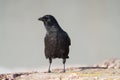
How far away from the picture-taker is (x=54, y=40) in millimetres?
15953

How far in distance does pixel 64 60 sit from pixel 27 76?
1.28 meters

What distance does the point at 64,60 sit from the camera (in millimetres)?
16109

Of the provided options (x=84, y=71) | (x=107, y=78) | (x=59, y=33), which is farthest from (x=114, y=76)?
(x=59, y=33)

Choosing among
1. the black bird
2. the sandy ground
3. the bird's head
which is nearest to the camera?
the sandy ground

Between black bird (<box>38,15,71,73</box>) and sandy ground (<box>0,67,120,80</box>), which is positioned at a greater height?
black bird (<box>38,15,71,73</box>)

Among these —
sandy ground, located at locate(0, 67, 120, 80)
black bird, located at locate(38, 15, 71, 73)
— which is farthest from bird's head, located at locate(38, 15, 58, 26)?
sandy ground, located at locate(0, 67, 120, 80)

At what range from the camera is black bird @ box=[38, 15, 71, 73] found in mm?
15977

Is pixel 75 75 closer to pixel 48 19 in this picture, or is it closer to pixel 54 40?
pixel 54 40

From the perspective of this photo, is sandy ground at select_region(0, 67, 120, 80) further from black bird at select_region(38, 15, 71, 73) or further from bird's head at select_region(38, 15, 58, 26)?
bird's head at select_region(38, 15, 58, 26)

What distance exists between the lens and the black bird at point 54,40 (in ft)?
52.4

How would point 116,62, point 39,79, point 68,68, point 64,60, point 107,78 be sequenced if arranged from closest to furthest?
point 107,78 → point 39,79 → point 64,60 → point 68,68 → point 116,62

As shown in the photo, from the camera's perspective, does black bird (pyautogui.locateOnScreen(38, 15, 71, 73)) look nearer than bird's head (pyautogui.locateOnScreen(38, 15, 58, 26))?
Yes

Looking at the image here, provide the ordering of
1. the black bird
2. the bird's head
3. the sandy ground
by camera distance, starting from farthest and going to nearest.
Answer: the bird's head < the black bird < the sandy ground

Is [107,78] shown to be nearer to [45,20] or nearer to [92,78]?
[92,78]
